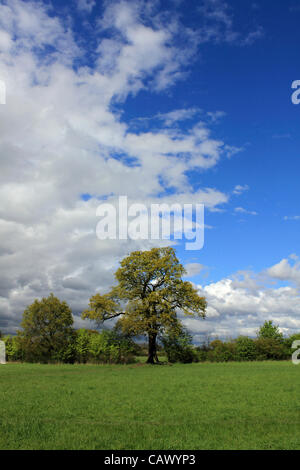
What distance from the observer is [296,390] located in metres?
19.2

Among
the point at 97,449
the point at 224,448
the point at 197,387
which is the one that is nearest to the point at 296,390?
the point at 197,387

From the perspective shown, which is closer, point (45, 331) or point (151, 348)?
point (151, 348)

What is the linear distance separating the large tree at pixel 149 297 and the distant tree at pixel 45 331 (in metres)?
13.2

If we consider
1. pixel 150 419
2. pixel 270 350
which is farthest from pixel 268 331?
pixel 150 419

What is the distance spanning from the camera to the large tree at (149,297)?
43469 mm

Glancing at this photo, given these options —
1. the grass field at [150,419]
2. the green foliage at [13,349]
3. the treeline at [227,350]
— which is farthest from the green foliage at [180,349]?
the grass field at [150,419]

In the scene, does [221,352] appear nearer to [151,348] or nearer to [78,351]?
[151,348]

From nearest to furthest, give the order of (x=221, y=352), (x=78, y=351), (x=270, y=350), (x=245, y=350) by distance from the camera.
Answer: (x=78, y=351) → (x=221, y=352) → (x=245, y=350) → (x=270, y=350)

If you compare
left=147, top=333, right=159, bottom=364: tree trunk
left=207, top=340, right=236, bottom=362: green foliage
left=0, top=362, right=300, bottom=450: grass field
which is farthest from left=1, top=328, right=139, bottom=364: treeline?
left=0, top=362, right=300, bottom=450: grass field

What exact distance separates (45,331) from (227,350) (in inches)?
1128

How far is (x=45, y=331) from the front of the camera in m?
55.1

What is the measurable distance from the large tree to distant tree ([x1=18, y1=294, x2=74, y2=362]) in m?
13.2

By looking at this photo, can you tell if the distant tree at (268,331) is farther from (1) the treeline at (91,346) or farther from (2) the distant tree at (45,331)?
(2) the distant tree at (45,331)

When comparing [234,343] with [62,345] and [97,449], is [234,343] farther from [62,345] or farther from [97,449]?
[97,449]
